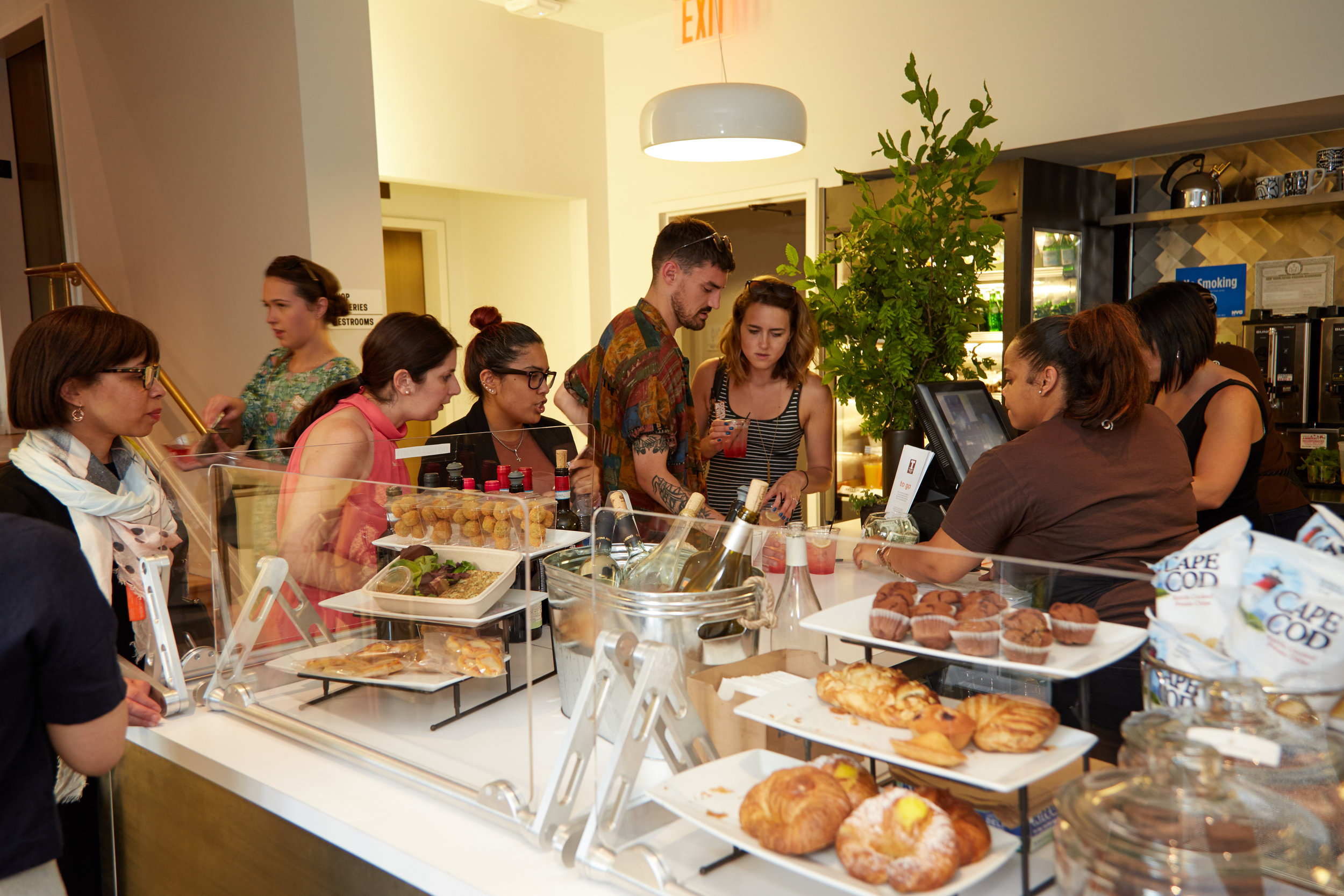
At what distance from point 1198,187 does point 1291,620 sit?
13.5ft

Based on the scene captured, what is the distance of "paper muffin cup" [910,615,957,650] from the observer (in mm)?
883

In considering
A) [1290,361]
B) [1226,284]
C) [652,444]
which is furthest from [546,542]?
[1226,284]

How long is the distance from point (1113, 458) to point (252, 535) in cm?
137

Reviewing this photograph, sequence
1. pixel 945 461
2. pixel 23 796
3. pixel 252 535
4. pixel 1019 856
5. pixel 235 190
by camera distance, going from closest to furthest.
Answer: pixel 1019 856, pixel 23 796, pixel 252 535, pixel 945 461, pixel 235 190

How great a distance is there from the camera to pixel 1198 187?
4180 mm

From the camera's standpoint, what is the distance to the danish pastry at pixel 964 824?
0.80 m

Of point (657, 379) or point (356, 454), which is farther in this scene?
point (657, 379)

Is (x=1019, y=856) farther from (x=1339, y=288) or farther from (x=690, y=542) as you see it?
(x=1339, y=288)

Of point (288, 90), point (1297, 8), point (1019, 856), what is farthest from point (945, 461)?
point (288, 90)

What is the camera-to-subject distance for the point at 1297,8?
3.58 meters

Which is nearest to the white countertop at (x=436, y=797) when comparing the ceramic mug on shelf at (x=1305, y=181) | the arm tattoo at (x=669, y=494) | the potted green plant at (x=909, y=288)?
the arm tattoo at (x=669, y=494)

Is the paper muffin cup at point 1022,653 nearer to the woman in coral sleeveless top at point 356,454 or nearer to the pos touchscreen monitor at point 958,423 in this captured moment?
the woman in coral sleeveless top at point 356,454

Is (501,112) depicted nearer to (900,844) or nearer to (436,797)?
(436,797)

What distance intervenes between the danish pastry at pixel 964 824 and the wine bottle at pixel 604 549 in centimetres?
42
